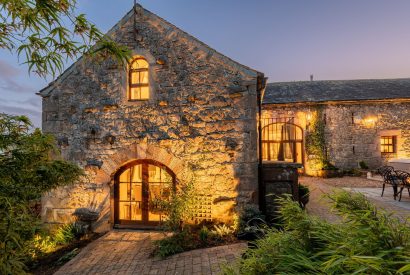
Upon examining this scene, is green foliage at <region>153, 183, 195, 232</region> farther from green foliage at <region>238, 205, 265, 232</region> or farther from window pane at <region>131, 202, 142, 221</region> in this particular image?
window pane at <region>131, 202, 142, 221</region>

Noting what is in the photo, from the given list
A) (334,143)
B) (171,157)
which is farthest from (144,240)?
(334,143)

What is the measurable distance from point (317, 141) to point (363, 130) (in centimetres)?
260

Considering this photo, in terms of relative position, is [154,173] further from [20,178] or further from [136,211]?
[20,178]

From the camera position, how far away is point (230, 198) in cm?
544

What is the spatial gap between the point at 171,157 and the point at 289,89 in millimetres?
12532

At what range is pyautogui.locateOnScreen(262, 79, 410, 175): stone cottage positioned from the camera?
12.9 meters

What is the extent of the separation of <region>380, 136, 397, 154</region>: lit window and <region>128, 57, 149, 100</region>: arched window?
45.7ft

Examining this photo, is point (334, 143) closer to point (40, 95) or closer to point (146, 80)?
point (146, 80)

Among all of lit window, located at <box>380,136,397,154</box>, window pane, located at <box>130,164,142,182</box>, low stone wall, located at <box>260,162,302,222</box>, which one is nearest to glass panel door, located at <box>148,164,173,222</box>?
window pane, located at <box>130,164,142,182</box>

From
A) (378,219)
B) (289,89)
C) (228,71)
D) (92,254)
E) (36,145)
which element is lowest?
(92,254)

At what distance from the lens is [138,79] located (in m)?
6.13

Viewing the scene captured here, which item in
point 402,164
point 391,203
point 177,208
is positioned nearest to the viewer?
point 177,208

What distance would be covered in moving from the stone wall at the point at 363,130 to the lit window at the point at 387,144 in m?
0.29

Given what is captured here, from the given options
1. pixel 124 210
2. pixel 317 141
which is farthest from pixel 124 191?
pixel 317 141
